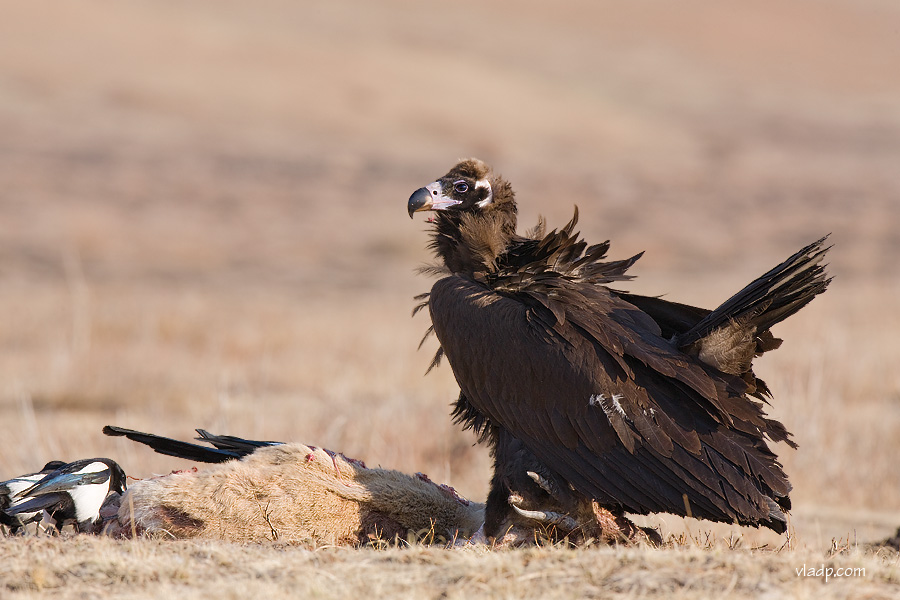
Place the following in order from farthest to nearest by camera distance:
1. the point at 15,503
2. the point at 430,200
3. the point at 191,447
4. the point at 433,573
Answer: the point at 430,200 < the point at 191,447 < the point at 15,503 < the point at 433,573

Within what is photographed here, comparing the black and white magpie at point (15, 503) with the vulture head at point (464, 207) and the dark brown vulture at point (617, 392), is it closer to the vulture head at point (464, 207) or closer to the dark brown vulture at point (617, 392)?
the dark brown vulture at point (617, 392)

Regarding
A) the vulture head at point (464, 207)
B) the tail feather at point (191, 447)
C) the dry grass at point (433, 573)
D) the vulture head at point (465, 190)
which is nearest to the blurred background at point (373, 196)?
the tail feather at point (191, 447)

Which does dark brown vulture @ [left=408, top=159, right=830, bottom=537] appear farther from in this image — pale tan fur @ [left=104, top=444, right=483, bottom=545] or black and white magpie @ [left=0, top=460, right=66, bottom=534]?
black and white magpie @ [left=0, top=460, right=66, bottom=534]

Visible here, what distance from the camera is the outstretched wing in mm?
4922

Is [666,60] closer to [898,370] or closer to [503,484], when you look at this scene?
[898,370]

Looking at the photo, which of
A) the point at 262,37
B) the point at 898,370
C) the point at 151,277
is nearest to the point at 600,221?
the point at 151,277

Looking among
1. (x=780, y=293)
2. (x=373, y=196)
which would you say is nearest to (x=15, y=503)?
(x=780, y=293)

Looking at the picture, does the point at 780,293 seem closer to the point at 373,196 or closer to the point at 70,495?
the point at 70,495

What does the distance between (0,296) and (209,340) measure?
4.86 metres

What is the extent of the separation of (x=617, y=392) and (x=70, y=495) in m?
2.81

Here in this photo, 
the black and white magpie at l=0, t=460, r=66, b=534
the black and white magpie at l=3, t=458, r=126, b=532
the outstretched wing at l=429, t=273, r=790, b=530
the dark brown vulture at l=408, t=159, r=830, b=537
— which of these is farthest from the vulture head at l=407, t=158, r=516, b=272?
the black and white magpie at l=0, t=460, r=66, b=534

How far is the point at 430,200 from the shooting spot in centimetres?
606

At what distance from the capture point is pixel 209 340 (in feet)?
45.7

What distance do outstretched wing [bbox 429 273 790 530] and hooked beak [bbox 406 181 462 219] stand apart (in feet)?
2.43
